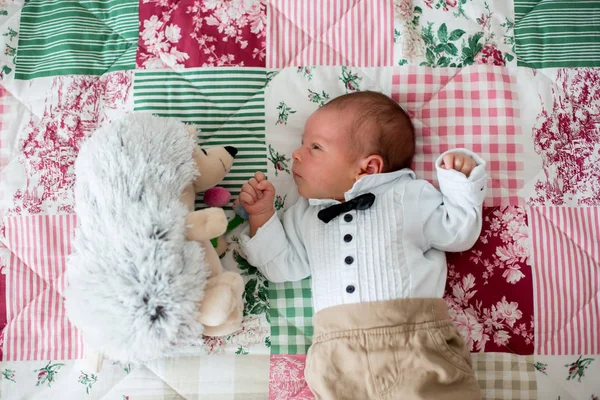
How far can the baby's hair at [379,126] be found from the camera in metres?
1.17

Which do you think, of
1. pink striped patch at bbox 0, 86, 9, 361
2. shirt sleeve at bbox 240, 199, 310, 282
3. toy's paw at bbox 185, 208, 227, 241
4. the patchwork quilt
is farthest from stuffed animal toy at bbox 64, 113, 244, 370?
pink striped patch at bbox 0, 86, 9, 361

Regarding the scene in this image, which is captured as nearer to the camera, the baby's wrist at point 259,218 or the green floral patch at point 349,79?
the baby's wrist at point 259,218

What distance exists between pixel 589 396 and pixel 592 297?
211mm

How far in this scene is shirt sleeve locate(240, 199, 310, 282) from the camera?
1166 mm

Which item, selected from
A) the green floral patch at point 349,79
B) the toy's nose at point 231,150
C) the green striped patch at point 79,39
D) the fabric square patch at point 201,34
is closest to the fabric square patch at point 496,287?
the green floral patch at point 349,79

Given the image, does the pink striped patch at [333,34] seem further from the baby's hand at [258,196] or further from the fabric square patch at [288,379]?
the fabric square patch at [288,379]

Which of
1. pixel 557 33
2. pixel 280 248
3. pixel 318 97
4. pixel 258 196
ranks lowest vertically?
pixel 280 248

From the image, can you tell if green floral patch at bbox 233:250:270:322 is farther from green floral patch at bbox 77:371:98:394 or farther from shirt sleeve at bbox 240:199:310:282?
green floral patch at bbox 77:371:98:394

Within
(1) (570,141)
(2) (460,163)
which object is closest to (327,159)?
(2) (460,163)

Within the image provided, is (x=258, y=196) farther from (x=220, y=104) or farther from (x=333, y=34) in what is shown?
(x=333, y=34)

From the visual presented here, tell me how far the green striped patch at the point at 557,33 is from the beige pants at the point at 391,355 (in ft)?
2.12

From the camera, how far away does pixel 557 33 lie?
1285mm

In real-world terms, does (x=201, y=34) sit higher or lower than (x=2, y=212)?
higher

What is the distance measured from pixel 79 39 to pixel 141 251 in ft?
2.16
